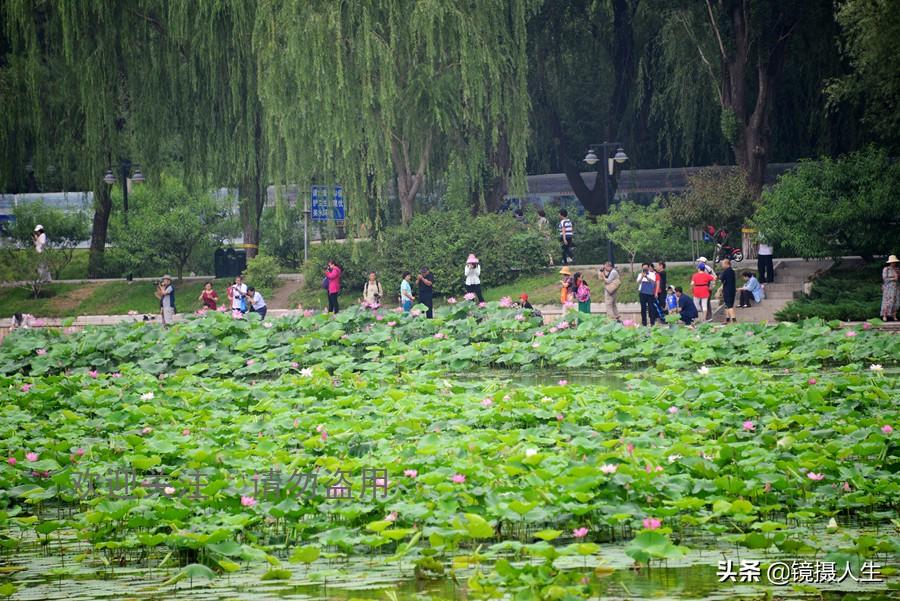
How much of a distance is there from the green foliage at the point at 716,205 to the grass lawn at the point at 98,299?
33.3 feet

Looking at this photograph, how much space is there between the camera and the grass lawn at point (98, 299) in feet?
105

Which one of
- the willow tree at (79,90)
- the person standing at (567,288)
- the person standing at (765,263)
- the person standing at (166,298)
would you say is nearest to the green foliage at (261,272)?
the willow tree at (79,90)

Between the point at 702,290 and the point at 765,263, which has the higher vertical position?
the point at 765,263

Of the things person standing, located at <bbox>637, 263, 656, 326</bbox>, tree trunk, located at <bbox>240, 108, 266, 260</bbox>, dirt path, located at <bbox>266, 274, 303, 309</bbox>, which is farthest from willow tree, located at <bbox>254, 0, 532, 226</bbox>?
person standing, located at <bbox>637, 263, 656, 326</bbox>

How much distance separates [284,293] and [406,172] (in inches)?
169

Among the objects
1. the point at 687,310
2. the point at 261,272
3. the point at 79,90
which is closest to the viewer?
the point at 687,310

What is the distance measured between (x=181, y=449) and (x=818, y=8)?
23942mm

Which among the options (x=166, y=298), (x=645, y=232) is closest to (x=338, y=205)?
(x=166, y=298)

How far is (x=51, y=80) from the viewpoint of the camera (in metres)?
33.7

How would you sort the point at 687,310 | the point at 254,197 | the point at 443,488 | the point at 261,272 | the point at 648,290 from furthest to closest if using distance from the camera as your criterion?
the point at 254,197 < the point at 261,272 < the point at 648,290 < the point at 687,310 < the point at 443,488

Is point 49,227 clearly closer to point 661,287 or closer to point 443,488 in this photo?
point 661,287

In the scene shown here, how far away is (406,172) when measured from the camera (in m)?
30.8

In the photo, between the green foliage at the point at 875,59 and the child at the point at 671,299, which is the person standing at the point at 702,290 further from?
the green foliage at the point at 875,59

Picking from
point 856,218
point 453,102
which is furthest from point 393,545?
point 453,102
